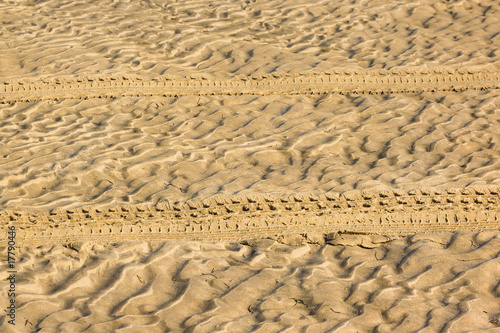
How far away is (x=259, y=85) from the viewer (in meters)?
7.97

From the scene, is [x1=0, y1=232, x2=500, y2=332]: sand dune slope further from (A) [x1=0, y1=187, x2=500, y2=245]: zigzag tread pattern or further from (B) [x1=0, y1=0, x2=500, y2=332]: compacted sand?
(A) [x1=0, y1=187, x2=500, y2=245]: zigzag tread pattern

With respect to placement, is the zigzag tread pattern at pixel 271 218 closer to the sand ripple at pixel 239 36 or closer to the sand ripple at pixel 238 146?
the sand ripple at pixel 238 146

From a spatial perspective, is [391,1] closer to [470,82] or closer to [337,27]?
[337,27]

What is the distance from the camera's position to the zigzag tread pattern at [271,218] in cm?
548

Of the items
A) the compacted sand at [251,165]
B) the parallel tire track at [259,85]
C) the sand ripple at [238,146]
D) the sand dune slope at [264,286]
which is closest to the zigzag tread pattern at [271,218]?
the compacted sand at [251,165]

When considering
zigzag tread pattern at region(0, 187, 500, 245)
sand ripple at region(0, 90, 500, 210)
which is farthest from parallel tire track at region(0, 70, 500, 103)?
zigzag tread pattern at region(0, 187, 500, 245)

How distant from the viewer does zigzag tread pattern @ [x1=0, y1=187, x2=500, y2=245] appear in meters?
5.48

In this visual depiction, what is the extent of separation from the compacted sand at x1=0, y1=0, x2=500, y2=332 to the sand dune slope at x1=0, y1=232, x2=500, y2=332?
0.05 feet

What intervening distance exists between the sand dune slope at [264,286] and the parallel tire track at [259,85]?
2.94m

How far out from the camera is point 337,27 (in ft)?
31.3

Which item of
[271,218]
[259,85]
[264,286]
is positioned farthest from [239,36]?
[264,286]

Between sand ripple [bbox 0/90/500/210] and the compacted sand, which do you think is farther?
sand ripple [bbox 0/90/500/210]

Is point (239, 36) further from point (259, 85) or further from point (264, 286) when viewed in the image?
point (264, 286)

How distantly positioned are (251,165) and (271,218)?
2.95 feet
